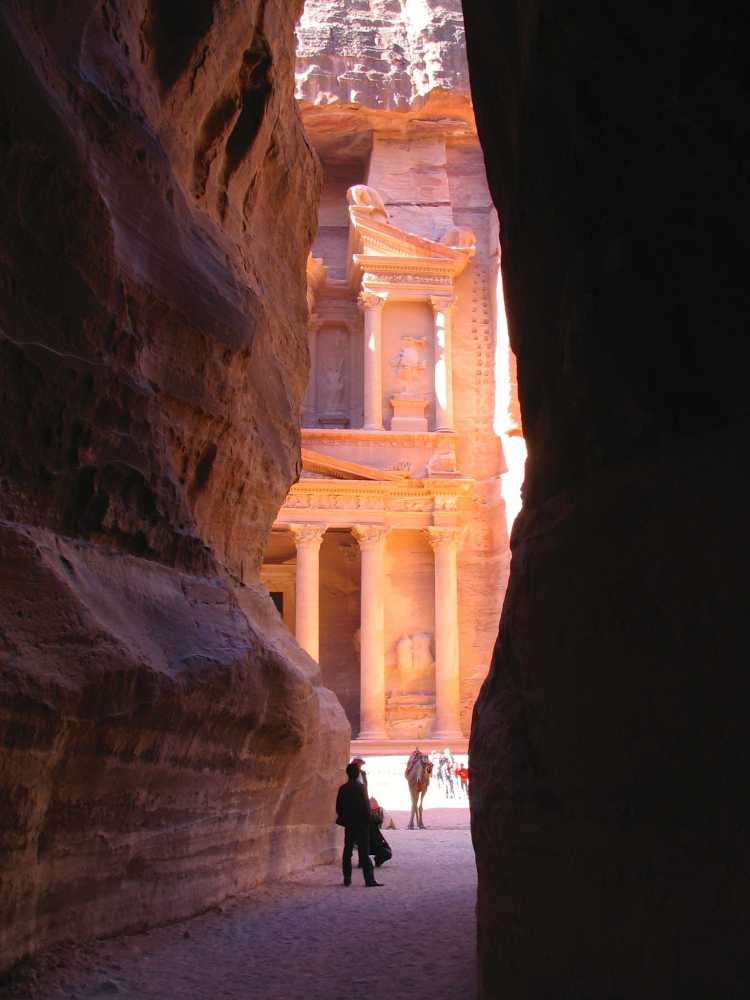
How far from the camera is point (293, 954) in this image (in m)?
4.82

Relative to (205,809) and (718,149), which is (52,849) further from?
(718,149)

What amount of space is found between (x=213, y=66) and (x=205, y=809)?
14.8ft

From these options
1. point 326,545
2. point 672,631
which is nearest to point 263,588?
point 672,631

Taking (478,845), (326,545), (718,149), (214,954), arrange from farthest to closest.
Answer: (326,545) < (214,954) < (478,845) < (718,149)

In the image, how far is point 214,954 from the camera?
4660mm

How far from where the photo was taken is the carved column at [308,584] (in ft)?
78.5

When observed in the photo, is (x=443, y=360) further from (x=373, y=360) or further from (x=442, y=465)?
(x=442, y=465)

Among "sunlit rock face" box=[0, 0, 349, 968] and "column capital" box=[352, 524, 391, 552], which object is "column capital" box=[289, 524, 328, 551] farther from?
"sunlit rock face" box=[0, 0, 349, 968]

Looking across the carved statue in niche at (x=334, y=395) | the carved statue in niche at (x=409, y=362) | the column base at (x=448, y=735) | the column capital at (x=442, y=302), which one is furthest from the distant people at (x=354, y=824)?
the column capital at (x=442, y=302)

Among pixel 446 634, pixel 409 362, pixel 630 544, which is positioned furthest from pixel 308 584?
pixel 630 544

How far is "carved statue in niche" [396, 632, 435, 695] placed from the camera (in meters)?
25.2

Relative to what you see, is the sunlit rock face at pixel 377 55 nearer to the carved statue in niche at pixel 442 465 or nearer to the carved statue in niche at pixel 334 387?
the carved statue in niche at pixel 334 387

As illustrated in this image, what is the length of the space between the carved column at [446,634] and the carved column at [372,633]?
144 cm

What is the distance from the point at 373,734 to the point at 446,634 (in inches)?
130
